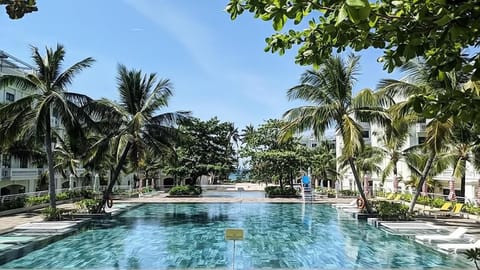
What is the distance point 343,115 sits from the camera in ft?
64.8

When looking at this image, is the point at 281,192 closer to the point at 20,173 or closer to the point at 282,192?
the point at 282,192

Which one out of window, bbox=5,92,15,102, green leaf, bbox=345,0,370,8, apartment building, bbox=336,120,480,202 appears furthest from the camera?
window, bbox=5,92,15,102

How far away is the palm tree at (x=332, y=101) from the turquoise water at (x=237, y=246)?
4.44m

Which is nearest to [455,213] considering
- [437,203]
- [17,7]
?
[437,203]

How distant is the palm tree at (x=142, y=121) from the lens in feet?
68.9

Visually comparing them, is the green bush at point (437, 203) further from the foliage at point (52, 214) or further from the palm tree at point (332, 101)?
the foliage at point (52, 214)

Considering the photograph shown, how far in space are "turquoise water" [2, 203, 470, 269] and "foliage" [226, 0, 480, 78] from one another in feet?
29.3

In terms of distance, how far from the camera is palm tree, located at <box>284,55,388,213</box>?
1950 cm

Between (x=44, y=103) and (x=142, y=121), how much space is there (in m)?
4.86

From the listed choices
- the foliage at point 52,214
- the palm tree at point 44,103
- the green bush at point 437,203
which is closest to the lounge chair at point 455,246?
the green bush at point 437,203

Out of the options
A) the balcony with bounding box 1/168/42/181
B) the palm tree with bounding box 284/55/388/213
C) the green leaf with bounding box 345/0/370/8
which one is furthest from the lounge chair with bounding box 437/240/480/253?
the balcony with bounding box 1/168/42/181

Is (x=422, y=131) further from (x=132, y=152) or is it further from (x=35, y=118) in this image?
(x=35, y=118)

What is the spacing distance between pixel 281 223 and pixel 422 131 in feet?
74.2

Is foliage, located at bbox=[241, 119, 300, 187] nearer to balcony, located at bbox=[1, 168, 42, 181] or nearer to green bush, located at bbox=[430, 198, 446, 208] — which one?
green bush, located at bbox=[430, 198, 446, 208]
